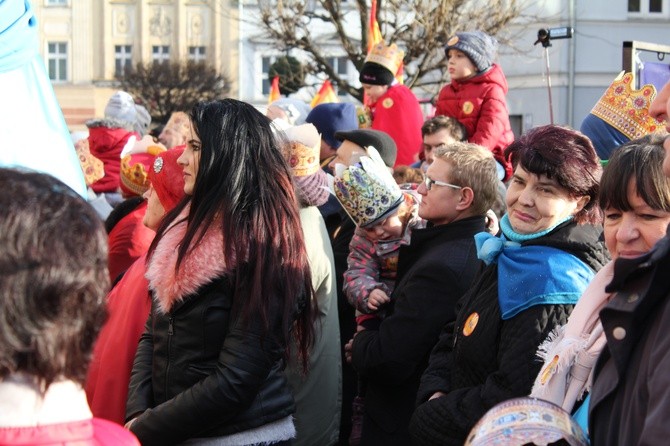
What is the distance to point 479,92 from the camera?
7195mm

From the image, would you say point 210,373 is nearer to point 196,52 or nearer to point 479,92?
point 479,92

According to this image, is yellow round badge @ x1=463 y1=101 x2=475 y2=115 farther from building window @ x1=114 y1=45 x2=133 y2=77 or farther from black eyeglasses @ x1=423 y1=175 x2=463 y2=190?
building window @ x1=114 y1=45 x2=133 y2=77

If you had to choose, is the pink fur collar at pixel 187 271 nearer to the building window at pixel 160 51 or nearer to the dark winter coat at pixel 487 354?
the dark winter coat at pixel 487 354

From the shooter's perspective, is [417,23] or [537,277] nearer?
[537,277]

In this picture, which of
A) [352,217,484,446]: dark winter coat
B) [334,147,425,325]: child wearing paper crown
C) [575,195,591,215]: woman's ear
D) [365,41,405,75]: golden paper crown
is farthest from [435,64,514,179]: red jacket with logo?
[575,195,591,215]: woman's ear

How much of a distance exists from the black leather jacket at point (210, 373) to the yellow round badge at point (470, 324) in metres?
0.63

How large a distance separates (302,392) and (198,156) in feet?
4.41

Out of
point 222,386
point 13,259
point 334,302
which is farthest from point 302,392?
point 13,259

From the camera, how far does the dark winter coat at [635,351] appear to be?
198 cm

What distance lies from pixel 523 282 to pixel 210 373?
107 centimetres

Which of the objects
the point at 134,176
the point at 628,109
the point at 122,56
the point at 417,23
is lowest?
the point at 134,176

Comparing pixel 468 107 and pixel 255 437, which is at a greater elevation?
pixel 468 107

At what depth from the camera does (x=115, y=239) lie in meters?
5.26

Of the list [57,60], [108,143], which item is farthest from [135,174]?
[57,60]
